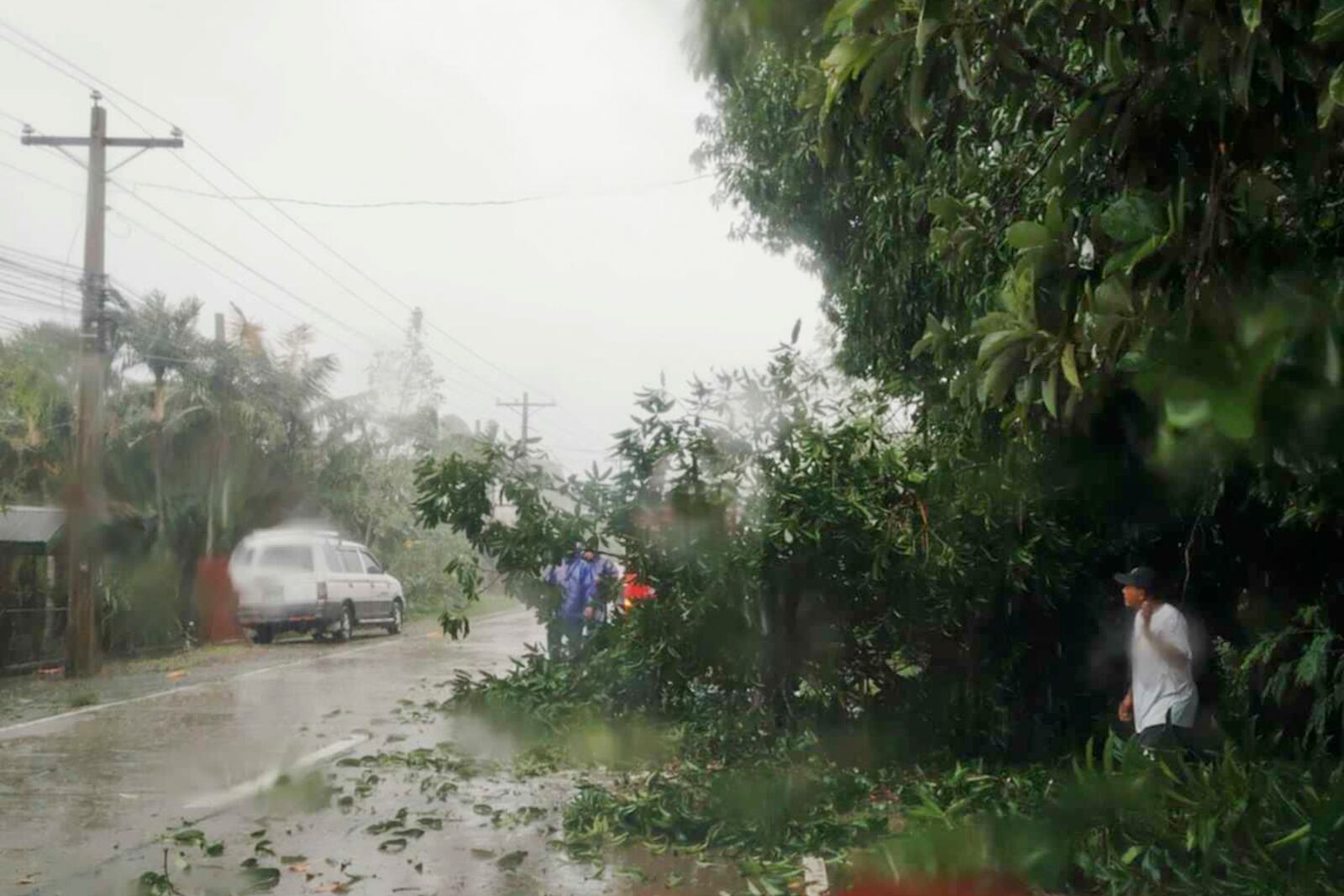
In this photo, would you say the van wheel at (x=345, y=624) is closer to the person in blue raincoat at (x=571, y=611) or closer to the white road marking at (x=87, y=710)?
the white road marking at (x=87, y=710)

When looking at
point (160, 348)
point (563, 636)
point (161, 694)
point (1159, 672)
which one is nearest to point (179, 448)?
point (160, 348)

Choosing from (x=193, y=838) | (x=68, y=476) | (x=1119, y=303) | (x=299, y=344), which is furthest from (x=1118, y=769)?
(x=299, y=344)

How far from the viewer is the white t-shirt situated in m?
8.30

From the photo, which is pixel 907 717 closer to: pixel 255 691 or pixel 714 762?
pixel 714 762

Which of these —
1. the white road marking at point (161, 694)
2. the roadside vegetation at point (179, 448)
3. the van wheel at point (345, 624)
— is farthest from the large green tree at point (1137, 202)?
the van wheel at point (345, 624)

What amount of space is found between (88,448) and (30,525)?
7.73ft

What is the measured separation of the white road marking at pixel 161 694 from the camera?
14430 mm

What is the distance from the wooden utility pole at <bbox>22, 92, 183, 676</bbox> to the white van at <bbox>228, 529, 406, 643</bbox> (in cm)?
463

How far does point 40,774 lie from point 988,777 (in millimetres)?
7327

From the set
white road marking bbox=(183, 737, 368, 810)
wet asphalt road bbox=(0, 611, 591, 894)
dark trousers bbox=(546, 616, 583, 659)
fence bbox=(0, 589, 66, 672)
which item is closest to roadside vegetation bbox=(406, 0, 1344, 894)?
dark trousers bbox=(546, 616, 583, 659)

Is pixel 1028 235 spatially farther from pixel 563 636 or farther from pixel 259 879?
pixel 563 636

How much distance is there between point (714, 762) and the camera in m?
10.7

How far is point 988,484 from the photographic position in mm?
9211

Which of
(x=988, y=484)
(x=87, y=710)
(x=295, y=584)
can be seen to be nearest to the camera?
(x=988, y=484)
